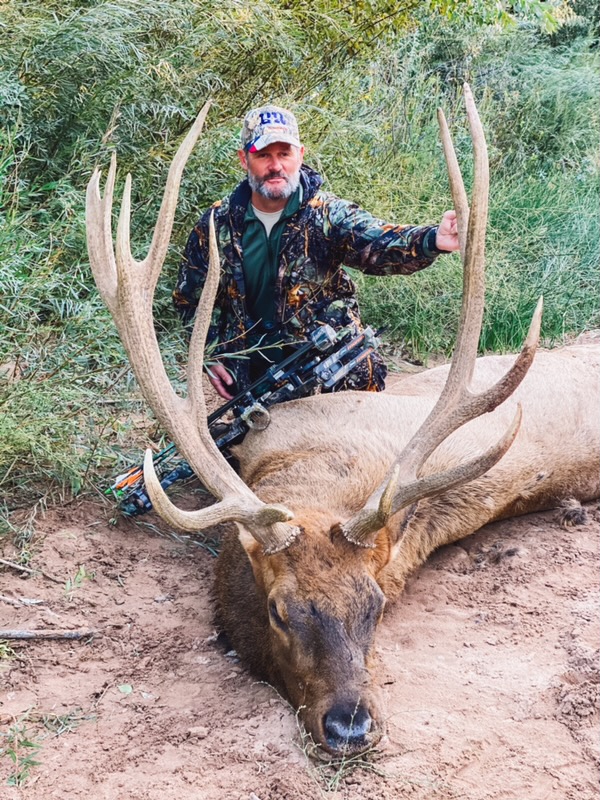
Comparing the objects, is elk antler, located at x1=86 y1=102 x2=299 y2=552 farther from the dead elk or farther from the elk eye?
the elk eye

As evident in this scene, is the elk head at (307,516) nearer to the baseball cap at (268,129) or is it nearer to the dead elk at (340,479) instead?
the dead elk at (340,479)

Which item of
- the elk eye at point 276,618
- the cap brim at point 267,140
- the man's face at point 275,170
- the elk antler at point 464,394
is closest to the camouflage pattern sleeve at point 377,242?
the man's face at point 275,170

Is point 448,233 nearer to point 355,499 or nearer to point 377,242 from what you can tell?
point 377,242

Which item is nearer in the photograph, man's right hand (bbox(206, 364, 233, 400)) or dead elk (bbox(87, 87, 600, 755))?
dead elk (bbox(87, 87, 600, 755))

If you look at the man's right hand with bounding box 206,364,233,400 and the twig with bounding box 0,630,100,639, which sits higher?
the man's right hand with bounding box 206,364,233,400

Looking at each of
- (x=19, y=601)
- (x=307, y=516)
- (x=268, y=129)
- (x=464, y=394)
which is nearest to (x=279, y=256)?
(x=268, y=129)

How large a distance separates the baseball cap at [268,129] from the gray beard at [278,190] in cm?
16

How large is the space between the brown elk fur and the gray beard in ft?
3.50

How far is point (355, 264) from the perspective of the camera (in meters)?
4.85

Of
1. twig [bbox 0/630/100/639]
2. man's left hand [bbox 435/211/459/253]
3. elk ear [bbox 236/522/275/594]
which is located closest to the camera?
elk ear [bbox 236/522/275/594]

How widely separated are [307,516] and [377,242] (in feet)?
5.62

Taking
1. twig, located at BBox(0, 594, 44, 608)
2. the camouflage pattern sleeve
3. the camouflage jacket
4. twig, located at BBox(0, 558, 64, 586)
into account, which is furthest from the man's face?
twig, located at BBox(0, 594, 44, 608)

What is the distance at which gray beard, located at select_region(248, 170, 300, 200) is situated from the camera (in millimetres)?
4781

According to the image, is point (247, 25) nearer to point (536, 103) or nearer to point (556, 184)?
point (556, 184)
